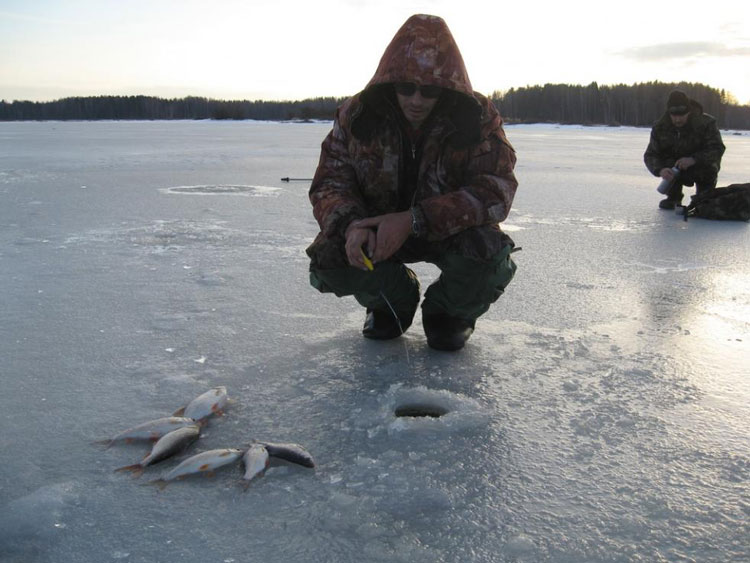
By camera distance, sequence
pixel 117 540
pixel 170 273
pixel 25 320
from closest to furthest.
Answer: pixel 117 540, pixel 25 320, pixel 170 273

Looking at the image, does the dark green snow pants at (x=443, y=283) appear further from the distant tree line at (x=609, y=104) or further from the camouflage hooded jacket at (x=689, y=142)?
the distant tree line at (x=609, y=104)

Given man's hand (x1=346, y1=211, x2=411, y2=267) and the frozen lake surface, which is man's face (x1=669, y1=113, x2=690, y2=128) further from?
man's hand (x1=346, y1=211, x2=411, y2=267)

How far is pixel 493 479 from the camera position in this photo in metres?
1.77

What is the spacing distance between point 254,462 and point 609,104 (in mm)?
73787

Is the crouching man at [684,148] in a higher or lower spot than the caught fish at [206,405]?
higher

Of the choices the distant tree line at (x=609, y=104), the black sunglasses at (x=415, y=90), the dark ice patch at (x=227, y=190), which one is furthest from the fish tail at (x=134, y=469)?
the distant tree line at (x=609, y=104)

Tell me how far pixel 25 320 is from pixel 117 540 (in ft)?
6.11

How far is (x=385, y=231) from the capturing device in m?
2.47

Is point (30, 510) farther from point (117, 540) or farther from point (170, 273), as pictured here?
point (170, 273)

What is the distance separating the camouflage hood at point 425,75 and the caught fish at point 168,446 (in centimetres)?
135

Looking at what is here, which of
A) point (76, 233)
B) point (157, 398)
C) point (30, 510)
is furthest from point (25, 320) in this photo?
point (76, 233)

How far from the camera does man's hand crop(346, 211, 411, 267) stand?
2.47 m

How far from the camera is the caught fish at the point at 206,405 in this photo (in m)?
2.08

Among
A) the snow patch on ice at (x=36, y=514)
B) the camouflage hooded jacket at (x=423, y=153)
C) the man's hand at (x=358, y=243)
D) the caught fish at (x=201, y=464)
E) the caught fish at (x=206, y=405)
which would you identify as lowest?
the snow patch on ice at (x=36, y=514)
